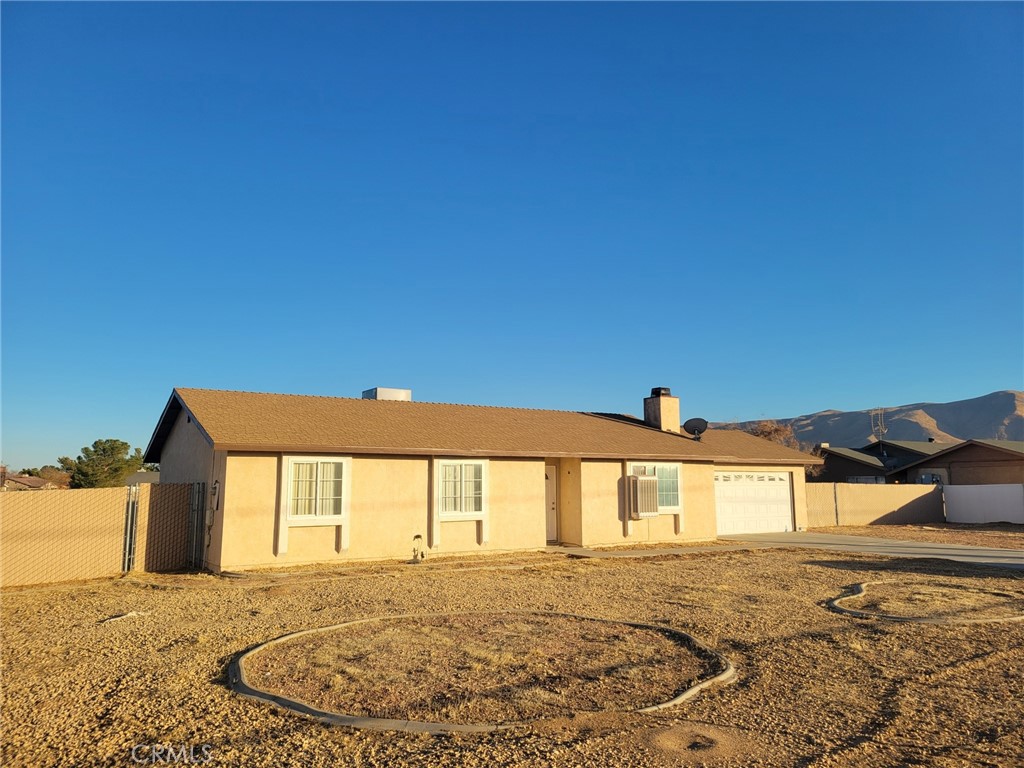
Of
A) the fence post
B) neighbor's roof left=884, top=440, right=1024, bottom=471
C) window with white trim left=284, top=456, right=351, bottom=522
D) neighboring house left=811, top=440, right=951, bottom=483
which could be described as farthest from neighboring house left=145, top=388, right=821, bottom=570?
neighboring house left=811, top=440, right=951, bottom=483

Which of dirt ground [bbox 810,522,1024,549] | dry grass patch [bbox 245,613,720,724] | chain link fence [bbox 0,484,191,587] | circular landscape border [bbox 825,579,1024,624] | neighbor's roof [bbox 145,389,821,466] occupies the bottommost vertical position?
dirt ground [bbox 810,522,1024,549]

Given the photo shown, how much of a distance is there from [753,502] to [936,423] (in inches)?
5894

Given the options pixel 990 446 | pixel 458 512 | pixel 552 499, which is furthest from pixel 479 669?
pixel 990 446

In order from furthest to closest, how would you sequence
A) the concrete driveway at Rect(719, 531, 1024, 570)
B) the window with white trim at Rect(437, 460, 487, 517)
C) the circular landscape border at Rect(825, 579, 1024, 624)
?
the concrete driveway at Rect(719, 531, 1024, 570) < the window with white trim at Rect(437, 460, 487, 517) < the circular landscape border at Rect(825, 579, 1024, 624)

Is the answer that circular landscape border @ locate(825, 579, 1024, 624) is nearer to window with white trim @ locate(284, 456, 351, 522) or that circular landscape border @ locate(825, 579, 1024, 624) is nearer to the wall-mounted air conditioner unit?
the wall-mounted air conditioner unit

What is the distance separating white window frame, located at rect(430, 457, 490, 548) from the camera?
15875mm

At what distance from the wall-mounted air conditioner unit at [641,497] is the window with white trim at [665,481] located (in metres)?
0.28

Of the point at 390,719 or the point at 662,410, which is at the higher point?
the point at 662,410

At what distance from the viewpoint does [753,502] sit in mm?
24391

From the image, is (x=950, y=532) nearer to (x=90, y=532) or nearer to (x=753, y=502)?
(x=753, y=502)

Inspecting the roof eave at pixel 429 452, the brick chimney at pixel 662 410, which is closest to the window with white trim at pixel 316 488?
the roof eave at pixel 429 452

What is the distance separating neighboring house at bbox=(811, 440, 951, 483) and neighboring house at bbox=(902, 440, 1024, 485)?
1324 mm

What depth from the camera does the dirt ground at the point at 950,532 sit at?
22.1 m

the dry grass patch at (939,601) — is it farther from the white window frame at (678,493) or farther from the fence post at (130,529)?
the fence post at (130,529)
